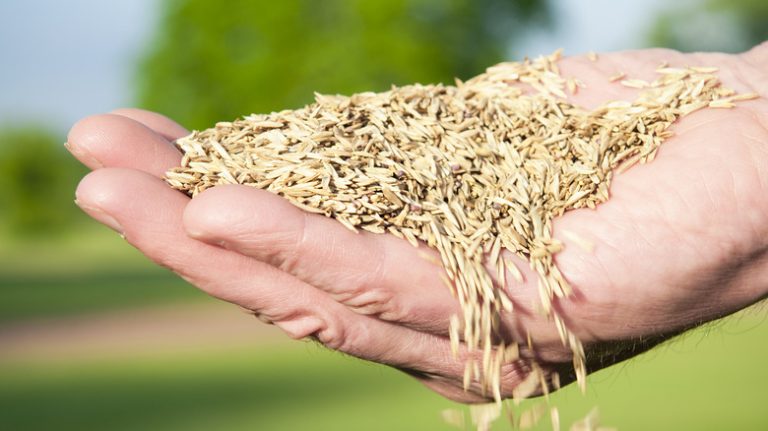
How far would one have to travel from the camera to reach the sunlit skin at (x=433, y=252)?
106 inches

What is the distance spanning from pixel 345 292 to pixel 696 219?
1295 mm

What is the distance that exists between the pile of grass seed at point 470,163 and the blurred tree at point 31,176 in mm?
32371

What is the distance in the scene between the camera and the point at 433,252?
2.83 m

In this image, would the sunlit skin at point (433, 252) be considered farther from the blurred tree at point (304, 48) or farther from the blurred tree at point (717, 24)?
the blurred tree at point (717, 24)

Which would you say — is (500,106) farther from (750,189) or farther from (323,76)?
(323,76)

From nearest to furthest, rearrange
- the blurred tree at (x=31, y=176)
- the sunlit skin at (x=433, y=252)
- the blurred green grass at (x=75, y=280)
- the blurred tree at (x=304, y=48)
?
the sunlit skin at (x=433, y=252) < the blurred tree at (x=304, y=48) < the blurred green grass at (x=75, y=280) < the blurred tree at (x=31, y=176)

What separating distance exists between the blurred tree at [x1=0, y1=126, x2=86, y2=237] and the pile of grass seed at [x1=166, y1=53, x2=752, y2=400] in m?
32.4

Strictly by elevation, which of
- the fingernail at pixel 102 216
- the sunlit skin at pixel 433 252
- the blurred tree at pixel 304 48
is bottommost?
the sunlit skin at pixel 433 252

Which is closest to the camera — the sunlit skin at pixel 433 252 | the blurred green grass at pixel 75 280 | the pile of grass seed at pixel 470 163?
the sunlit skin at pixel 433 252

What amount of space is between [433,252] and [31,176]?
1348 inches

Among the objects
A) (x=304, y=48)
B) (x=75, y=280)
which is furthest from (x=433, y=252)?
(x=75, y=280)

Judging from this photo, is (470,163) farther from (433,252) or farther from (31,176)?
(31,176)

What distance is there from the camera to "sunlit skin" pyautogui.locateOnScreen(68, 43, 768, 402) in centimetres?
268

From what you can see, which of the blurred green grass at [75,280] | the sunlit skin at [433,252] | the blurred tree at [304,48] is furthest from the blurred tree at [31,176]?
the sunlit skin at [433,252]
